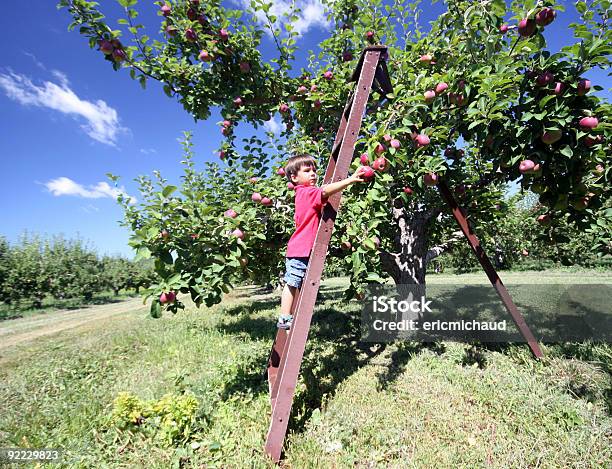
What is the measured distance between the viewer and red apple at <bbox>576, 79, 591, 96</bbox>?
98.8 inches

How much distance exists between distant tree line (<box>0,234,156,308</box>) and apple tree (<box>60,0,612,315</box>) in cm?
1098

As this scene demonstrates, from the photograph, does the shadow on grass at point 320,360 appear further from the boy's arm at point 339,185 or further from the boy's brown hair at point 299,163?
the boy's brown hair at point 299,163

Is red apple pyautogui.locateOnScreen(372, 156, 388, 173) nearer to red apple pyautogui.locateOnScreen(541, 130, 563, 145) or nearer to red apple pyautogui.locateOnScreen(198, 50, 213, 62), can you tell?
red apple pyautogui.locateOnScreen(541, 130, 563, 145)

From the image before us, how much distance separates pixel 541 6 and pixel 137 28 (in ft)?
13.8

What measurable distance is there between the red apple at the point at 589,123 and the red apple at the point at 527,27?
890mm

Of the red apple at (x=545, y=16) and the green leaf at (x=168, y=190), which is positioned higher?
the red apple at (x=545, y=16)

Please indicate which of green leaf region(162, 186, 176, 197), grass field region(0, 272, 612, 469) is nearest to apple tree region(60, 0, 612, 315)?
green leaf region(162, 186, 176, 197)

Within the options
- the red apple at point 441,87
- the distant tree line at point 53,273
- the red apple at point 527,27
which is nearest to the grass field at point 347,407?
the red apple at point 441,87

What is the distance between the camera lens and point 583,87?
251 cm

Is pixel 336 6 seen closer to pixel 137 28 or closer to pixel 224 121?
pixel 224 121

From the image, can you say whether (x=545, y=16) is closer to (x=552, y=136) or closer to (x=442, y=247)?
(x=552, y=136)

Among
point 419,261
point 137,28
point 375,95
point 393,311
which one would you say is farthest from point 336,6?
point 393,311

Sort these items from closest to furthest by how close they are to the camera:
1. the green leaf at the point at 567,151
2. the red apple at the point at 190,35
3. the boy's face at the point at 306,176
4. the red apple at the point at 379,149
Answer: the green leaf at the point at 567,151
the red apple at the point at 379,149
the boy's face at the point at 306,176
the red apple at the point at 190,35

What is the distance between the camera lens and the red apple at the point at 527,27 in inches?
99.7
